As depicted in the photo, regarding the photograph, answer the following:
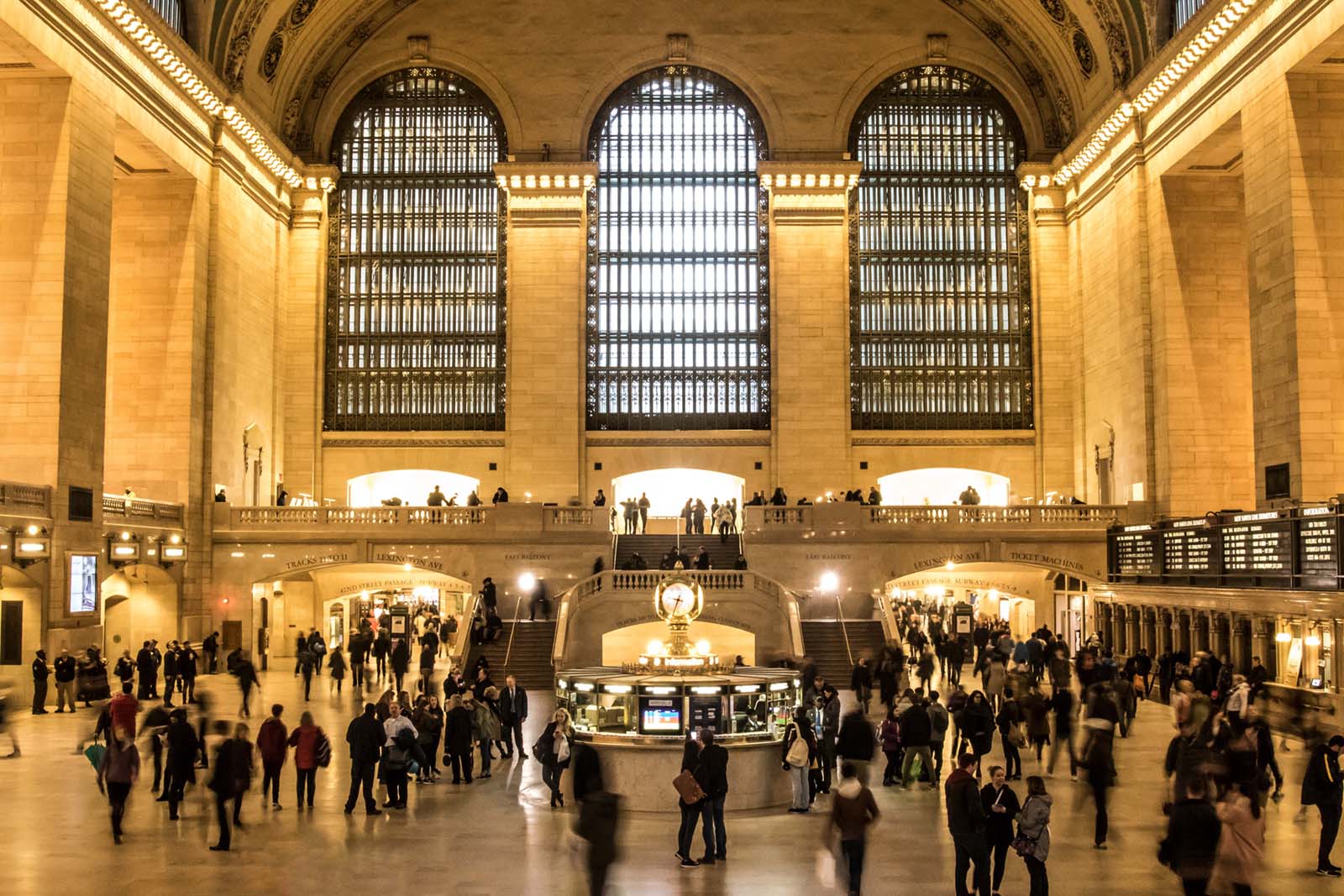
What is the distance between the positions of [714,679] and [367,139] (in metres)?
30.1

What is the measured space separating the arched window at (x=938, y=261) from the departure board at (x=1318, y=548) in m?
17.6

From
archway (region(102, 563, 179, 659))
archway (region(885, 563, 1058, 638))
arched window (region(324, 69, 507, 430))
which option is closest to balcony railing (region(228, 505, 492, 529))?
archway (region(102, 563, 179, 659))

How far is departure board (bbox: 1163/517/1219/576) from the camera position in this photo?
26.0m

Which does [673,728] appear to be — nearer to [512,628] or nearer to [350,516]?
[512,628]

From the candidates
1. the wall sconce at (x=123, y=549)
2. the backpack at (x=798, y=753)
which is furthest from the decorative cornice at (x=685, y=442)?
the backpack at (x=798, y=753)

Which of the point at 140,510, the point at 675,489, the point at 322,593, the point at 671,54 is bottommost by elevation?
the point at 322,593

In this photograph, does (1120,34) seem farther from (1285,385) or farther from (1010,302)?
(1285,385)

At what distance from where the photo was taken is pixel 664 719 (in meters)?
14.5

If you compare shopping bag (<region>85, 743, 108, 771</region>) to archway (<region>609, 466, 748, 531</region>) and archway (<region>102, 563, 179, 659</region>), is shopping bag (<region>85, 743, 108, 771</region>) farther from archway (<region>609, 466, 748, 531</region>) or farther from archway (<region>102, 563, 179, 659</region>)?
archway (<region>609, 466, 748, 531</region>)

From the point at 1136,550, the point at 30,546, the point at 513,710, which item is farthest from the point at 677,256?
the point at 513,710

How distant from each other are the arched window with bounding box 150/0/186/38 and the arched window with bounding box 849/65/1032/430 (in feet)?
60.5

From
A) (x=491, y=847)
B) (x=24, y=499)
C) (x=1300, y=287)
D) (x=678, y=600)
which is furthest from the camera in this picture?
(x=1300, y=287)

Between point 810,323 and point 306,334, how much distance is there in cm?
1445

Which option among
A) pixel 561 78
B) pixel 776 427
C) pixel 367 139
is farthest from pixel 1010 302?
pixel 367 139
